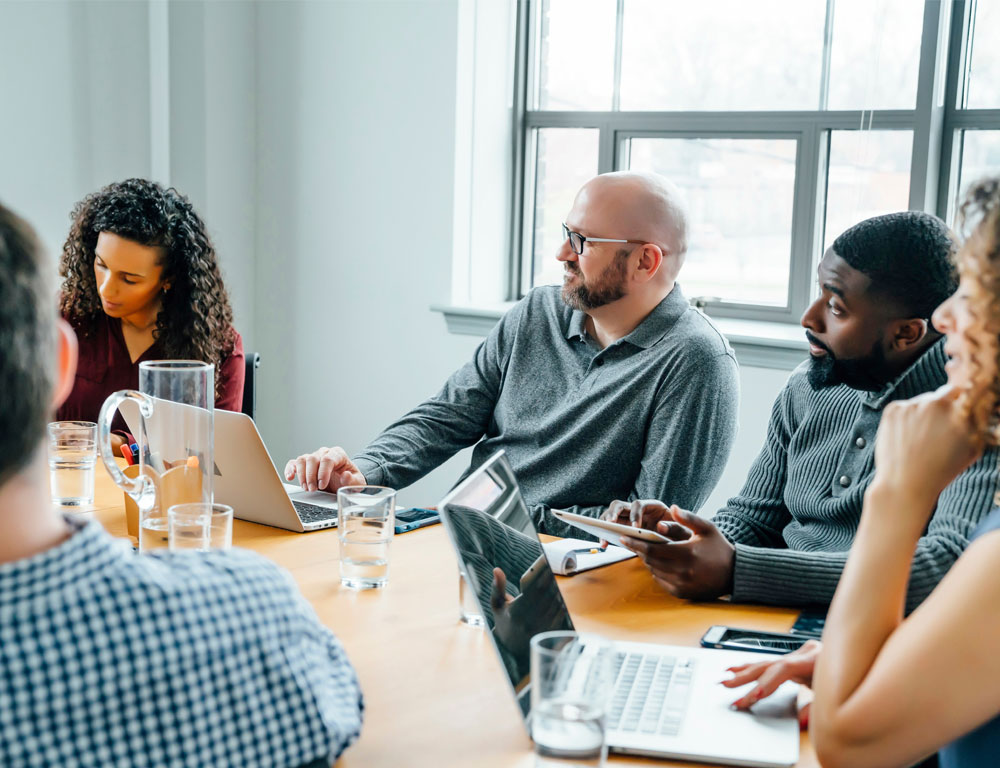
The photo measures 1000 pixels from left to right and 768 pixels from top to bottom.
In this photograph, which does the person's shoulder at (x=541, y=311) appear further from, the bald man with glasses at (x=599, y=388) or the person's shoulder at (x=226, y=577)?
the person's shoulder at (x=226, y=577)

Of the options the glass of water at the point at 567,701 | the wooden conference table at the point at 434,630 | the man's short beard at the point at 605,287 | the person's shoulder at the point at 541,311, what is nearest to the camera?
the glass of water at the point at 567,701

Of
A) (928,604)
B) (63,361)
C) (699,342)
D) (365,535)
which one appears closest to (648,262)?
(699,342)

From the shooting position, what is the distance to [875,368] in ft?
5.74

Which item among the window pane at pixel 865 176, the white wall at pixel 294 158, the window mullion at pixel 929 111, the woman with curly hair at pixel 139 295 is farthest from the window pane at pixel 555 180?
the woman with curly hair at pixel 139 295

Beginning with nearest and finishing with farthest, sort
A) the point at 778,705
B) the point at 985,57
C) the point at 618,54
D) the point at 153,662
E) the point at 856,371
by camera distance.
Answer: the point at 153,662
the point at 778,705
the point at 856,371
the point at 985,57
the point at 618,54

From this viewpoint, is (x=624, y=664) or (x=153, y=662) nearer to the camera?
(x=153, y=662)

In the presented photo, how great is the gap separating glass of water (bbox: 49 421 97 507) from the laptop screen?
94 centimetres

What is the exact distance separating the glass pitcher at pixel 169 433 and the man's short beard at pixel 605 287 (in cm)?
99

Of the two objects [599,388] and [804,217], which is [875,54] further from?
[599,388]

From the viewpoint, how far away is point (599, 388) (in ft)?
7.29

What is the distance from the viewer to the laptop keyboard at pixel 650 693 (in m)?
1.08

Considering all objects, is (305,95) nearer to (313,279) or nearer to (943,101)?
(313,279)

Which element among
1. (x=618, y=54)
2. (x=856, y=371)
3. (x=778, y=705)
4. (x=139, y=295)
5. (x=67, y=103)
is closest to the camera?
(x=778, y=705)

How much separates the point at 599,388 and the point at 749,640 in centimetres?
94
